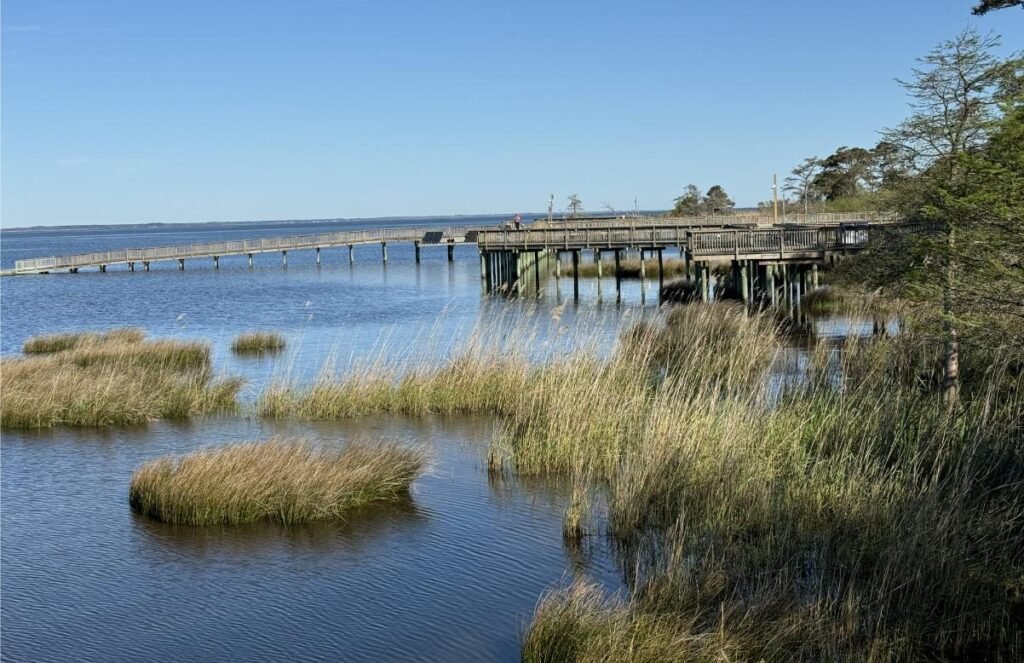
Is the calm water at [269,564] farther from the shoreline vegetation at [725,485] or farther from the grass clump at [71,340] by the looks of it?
the grass clump at [71,340]

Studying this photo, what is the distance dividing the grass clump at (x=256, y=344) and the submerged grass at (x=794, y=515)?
14647mm

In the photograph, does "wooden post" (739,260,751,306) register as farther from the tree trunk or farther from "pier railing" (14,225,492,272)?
"pier railing" (14,225,492,272)

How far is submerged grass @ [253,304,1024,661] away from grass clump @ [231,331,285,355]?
14647 mm

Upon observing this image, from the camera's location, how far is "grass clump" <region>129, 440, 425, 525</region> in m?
12.6

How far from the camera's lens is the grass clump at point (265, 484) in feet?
41.2

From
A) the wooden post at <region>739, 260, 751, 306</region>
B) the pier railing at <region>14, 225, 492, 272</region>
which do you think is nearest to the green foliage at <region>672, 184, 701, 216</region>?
the pier railing at <region>14, 225, 492, 272</region>

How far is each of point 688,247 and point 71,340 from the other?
64.2 ft

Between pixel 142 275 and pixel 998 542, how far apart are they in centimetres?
7038

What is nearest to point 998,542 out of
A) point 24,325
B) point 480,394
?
point 480,394

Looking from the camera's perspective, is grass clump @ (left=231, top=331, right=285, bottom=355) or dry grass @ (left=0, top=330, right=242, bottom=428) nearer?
dry grass @ (left=0, top=330, right=242, bottom=428)

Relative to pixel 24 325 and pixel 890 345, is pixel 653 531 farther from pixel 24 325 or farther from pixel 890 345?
pixel 24 325

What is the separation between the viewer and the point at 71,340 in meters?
28.8

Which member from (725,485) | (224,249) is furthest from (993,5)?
(224,249)

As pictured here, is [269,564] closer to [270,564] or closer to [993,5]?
[270,564]
